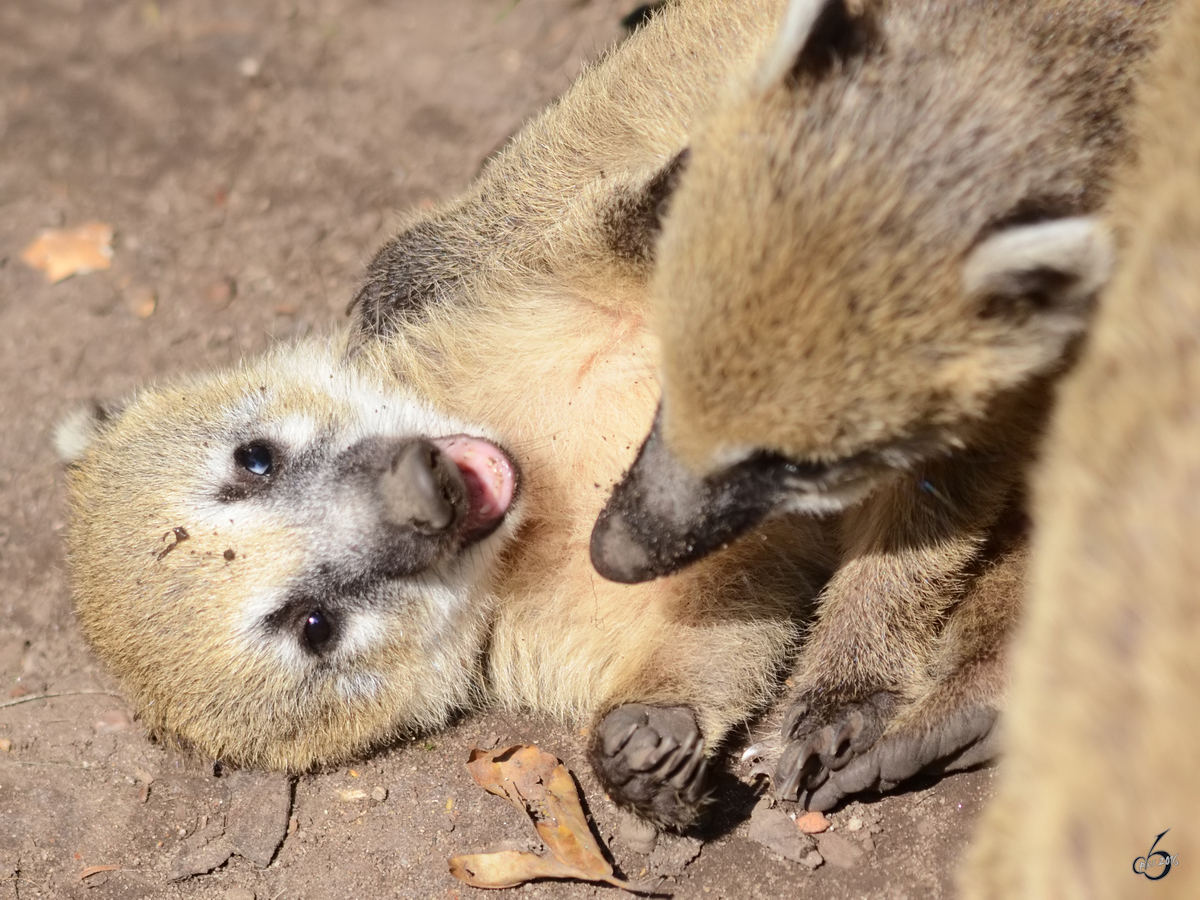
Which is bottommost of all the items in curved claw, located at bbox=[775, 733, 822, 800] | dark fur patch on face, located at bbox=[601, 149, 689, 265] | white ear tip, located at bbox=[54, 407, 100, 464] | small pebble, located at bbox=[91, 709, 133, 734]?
small pebble, located at bbox=[91, 709, 133, 734]

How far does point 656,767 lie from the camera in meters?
3.33

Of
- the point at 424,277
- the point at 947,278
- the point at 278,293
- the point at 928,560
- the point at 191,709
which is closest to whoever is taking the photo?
the point at 947,278

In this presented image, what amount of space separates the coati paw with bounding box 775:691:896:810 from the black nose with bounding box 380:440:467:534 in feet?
4.14

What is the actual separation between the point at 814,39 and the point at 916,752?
205 centimetres

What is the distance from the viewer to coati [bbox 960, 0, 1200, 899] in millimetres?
1375

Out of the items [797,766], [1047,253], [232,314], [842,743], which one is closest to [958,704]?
[842,743]

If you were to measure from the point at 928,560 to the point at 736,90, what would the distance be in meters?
1.48

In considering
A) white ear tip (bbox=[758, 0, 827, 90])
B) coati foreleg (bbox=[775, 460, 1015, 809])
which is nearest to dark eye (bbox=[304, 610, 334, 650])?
coati foreleg (bbox=[775, 460, 1015, 809])

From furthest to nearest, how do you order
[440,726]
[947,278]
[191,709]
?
[440,726]
[191,709]
[947,278]

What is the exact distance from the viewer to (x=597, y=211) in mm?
3660

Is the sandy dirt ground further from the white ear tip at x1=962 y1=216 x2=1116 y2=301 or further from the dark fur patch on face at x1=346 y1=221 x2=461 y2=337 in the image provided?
the white ear tip at x1=962 y1=216 x2=1116 y2=301

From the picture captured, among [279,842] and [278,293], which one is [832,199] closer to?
[279,842]

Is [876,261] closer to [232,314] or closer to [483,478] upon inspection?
[483,478]

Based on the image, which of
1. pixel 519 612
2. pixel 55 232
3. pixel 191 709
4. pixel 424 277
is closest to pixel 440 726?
pixel 519 612
